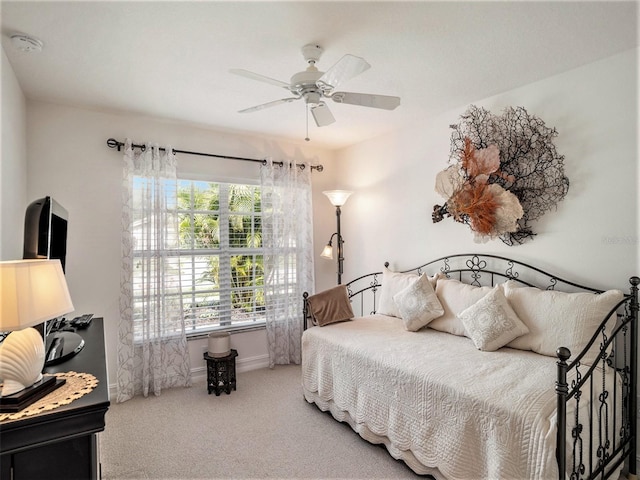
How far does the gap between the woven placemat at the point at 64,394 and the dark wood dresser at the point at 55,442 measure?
0.03 m

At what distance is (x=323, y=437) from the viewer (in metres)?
2.60

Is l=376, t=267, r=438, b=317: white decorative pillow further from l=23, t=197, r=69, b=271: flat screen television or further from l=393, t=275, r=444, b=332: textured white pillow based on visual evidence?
l=23, t=197, r=69, b=271: flat screen television

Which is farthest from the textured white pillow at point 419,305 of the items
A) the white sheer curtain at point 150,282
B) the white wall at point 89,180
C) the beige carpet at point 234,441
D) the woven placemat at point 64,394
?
the white wall at point 89,180

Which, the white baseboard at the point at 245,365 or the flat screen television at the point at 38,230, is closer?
the flat screen television at the point at 38,230

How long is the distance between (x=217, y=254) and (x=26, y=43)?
2.29m

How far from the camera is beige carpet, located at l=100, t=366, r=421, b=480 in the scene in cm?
223

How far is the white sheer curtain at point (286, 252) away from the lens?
13.4 feet

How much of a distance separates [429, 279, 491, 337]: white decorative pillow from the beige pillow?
0.77m

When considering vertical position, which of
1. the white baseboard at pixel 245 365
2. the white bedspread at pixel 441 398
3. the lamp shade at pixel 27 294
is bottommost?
the white baseboard at pixel 245 365

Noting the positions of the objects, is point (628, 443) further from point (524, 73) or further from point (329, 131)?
point (329, 131)

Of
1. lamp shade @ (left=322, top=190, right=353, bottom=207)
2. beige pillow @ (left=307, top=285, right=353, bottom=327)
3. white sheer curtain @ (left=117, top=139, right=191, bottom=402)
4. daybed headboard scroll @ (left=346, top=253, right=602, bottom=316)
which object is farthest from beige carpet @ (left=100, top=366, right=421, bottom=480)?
lamp shade @ (left=322, top=190, right=353, bottom=207)

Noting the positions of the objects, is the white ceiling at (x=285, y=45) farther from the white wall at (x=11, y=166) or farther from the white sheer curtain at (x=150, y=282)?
the white sheer curtain at (x=150, y=282)

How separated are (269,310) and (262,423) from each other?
1.42m

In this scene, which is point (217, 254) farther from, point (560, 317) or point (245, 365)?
point (560, 317)
